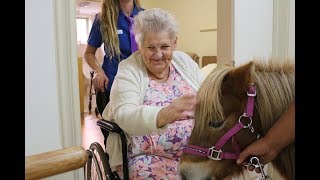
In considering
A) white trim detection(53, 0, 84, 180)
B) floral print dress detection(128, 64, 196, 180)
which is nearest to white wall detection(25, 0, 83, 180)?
white trim detection(53, 0, 84, 180)

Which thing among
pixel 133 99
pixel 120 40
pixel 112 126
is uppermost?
pixel 120 40

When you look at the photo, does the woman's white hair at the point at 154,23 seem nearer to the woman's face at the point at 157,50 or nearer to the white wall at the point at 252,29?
the woman's face at the point at 157,50

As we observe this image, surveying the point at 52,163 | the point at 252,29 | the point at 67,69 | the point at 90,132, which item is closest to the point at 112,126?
the point at 67,69

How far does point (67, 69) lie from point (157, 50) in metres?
0.36

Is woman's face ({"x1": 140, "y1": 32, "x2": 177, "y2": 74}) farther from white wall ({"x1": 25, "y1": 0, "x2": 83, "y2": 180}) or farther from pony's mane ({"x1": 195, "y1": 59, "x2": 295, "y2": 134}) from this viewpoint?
pony's mane ({"x1": 195, "y1": 59, "x2": 295, "y2": 134})

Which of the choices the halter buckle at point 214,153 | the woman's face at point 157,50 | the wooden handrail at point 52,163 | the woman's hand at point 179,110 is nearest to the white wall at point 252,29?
the woman's face at point 157,50

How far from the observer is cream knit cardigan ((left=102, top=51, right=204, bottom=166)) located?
1.14 metres

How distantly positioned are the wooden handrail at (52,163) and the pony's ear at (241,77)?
1.61 feet

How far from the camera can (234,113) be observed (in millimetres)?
921

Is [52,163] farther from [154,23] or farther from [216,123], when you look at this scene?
[154,23]

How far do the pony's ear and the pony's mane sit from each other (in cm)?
2
